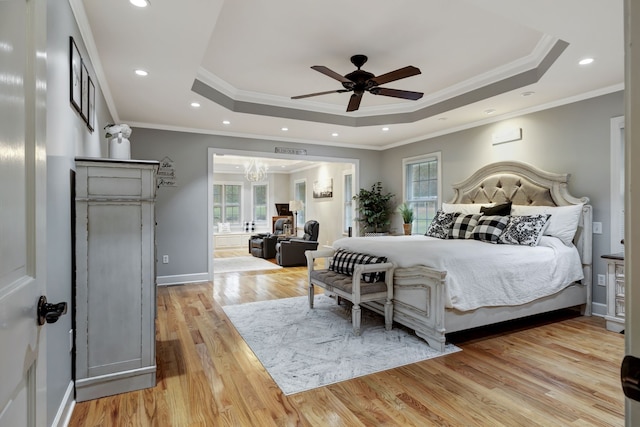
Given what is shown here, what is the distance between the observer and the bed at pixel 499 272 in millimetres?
2850

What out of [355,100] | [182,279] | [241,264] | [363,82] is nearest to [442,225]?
[355,100]

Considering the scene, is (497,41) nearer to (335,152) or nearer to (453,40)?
(453,40)

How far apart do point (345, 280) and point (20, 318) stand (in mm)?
2807

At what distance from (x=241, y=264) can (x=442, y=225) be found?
4.23 meters

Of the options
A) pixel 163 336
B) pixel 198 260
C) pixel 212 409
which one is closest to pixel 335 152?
pixel 198 260

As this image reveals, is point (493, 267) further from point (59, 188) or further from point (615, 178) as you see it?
point (59, 188)

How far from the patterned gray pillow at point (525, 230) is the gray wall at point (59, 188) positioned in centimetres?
379

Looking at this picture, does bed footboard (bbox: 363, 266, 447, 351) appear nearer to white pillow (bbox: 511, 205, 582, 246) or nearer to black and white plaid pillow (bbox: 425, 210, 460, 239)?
black and white plaid pillow (bbox: 425, 210, 460, 239)

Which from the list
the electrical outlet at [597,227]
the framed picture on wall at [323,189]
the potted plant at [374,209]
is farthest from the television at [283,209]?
the electrical outlet at [597,227]

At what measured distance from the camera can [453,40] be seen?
10.5ft

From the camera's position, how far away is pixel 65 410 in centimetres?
189

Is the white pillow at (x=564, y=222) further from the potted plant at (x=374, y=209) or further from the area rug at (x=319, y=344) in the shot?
the potted plant at (x=374, y=209)

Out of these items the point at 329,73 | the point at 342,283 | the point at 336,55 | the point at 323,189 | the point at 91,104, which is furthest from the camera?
the point at 323,189

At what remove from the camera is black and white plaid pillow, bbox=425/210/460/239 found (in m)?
4.45
